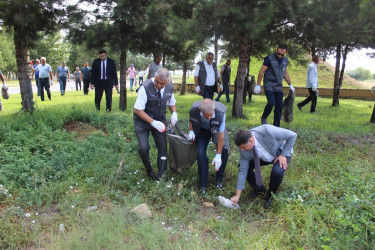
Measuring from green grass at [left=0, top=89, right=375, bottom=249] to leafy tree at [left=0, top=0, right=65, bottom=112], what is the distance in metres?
1.34

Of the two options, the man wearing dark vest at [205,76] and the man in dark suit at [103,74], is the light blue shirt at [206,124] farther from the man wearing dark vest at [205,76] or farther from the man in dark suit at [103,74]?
the man in dark suit at [103,74]

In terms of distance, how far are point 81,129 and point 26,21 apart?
2252mm

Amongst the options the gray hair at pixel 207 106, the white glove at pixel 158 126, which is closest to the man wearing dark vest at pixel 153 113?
the white glove at pixel 158 126

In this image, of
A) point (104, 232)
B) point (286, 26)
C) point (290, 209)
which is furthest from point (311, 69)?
point (104, 232)

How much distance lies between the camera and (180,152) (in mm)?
3871

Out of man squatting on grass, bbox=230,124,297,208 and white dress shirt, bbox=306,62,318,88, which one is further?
white dress shirt, bbox=306,62,318,88

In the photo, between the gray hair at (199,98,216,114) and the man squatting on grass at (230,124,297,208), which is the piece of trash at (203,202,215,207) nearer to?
the man squatting on grass at (230,124,297,208)

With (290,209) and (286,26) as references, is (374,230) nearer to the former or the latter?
(290,209)

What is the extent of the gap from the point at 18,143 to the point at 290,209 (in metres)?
3.99

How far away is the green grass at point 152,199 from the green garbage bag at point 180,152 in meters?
0.19

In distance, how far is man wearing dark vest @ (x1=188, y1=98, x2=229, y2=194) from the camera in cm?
334

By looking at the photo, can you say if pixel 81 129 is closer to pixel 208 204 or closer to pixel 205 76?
pixel 205 76

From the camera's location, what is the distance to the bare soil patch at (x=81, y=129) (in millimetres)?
5287

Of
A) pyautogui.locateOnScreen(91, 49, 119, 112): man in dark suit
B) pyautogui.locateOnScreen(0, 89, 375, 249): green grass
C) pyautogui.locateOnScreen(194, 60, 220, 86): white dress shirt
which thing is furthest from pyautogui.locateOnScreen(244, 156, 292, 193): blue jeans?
pyautogui.locateOnScreen(91, 49, 119, 112): man in dark suit
